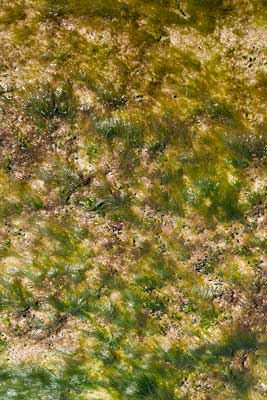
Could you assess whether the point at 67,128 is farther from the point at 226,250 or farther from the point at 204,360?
the point at 204,360

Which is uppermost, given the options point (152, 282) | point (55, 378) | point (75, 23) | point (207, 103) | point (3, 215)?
point (75, 23)

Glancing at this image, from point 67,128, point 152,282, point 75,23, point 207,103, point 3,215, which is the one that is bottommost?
point 152,282

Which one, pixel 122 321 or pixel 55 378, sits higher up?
pixel 122 321

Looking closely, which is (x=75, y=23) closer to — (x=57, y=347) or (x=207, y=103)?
(x=207, y=103)

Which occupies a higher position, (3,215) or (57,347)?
(3,215)

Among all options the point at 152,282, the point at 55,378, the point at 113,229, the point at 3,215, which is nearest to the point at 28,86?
the point at 3,215

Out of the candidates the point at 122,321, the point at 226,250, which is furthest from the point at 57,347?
the point at 226,250
